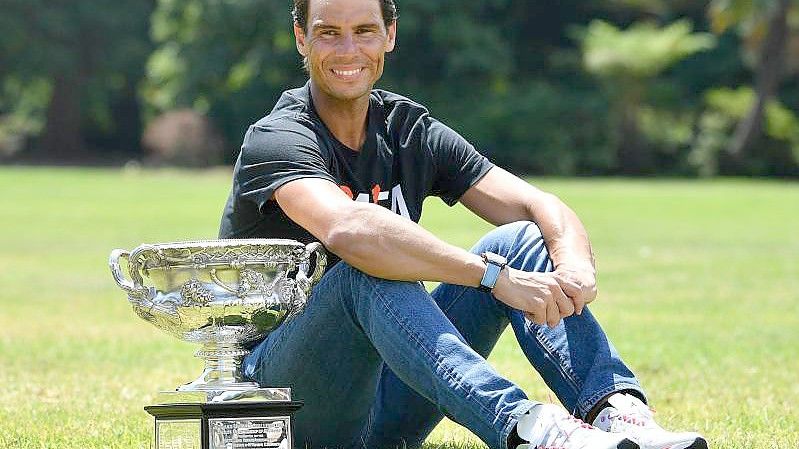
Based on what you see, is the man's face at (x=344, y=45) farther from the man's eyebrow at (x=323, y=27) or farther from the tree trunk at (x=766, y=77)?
the tree trunk at (x=766, y=77)

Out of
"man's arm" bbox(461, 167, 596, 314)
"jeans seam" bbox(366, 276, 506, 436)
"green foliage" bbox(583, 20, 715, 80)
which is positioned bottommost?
"green foliage" bbox(583, 20, 715, 80)

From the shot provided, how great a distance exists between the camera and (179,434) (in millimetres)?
3445

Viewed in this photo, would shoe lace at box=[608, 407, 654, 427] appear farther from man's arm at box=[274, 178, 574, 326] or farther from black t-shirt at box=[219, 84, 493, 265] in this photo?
black t-shirt at box=[219, 84, 493, 265]

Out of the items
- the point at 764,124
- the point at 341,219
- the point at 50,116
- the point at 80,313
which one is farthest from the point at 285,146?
the point at 50,116

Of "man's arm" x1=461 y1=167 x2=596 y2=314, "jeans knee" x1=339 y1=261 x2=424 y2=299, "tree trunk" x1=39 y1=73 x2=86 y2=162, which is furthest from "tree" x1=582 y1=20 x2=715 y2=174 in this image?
"jeans knee" x1=339 y1=261 x2=424 y2=299

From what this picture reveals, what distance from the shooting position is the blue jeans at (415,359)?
3.45 metres

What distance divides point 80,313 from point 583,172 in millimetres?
33323

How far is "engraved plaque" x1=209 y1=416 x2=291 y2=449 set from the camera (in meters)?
3.35

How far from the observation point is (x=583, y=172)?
139 feet

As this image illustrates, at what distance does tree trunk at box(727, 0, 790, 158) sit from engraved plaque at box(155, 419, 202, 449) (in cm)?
3805

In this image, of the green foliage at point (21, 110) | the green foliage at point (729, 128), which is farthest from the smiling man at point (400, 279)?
the green foliage at point (21, 110)

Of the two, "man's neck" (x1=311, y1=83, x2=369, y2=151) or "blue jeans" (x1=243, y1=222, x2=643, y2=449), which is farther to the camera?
"man's neck" (x1=311, y1=83, x2=369, y2=151)

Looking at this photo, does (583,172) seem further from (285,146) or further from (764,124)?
(285,146)

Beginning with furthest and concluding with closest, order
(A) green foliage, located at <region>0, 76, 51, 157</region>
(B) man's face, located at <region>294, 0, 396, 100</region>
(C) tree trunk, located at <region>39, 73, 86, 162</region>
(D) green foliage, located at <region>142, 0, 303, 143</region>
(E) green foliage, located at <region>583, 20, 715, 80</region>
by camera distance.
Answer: (A) green foliage, located at <region>0, 76, 51, 157</region>, (C) tree trunk, located at <region>39, 73, 86, 162</region>, (D) green foliage, located at <region>142, 0, 303, 143</region>, (E) green foliage, located at <region>583, 20, 715, 80</region>, (B) man's face, located at <region>294, 0, 396, 100</region>
